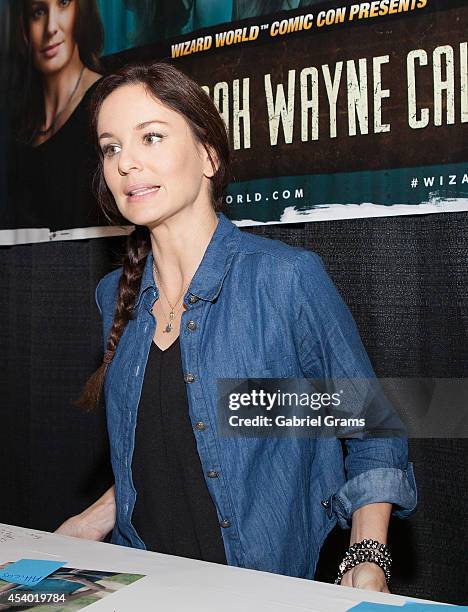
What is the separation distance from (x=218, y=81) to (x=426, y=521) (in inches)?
47.9

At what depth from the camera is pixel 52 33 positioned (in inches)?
97.9

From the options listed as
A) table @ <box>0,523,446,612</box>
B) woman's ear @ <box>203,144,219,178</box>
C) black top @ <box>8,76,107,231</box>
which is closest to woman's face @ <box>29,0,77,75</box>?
black top @ <box>8,76,107,231</box>

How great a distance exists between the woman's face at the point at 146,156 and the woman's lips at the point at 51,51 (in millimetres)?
1257

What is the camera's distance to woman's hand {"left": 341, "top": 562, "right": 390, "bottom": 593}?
3.37 feet

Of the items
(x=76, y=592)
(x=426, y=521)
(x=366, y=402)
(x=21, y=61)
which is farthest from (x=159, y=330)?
(x=21, y=61)

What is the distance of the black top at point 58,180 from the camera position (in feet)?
7.87

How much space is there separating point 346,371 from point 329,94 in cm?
89

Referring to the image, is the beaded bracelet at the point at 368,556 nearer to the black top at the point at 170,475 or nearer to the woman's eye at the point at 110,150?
the black top at the point at 170,475

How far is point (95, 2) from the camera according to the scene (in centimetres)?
237

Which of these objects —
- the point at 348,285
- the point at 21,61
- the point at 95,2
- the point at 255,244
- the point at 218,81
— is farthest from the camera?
the point at 21,61

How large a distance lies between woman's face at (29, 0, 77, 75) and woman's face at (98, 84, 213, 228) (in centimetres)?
123

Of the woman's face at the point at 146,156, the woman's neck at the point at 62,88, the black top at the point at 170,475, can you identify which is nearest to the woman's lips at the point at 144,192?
the woman's face at the point at 146,156

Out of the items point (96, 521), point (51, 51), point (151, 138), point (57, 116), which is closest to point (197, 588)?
point (96, 521)

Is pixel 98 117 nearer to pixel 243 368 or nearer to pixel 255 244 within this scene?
pixel 255 244
